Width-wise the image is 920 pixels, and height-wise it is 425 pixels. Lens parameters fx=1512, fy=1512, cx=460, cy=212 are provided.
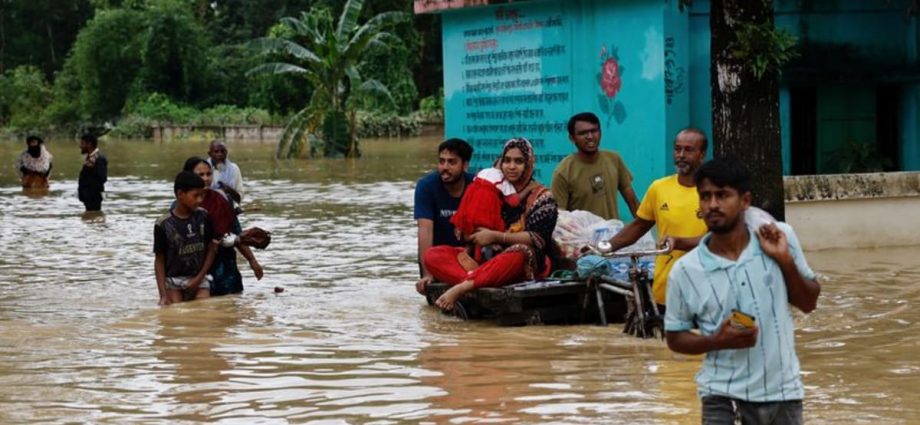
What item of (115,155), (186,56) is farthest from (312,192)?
(186,56)

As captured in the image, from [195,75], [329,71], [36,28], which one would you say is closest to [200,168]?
[329,71]

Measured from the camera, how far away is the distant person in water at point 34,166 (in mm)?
27750

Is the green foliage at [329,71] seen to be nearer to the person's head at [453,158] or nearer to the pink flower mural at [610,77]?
the pink flower mural at [610,77]

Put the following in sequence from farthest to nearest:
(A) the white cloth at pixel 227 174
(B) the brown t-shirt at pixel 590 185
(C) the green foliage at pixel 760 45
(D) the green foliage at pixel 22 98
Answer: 1. (D) the green foliage at pixel 22 98
2. (A) the white cloth at pixel 227 174
3. (C) the green foliage at pixel 760 45
4. (B) the brown t-shirt at pixel 590 185

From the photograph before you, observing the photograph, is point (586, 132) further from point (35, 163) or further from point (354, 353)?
point (35, 163)

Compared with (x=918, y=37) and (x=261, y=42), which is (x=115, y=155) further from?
(x=918, y=37)

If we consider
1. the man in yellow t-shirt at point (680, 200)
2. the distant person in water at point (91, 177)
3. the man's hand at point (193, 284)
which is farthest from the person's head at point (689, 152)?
the distant person in water at point (91, 177)

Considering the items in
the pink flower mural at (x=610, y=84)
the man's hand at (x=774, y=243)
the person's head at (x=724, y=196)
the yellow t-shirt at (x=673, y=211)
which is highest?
the pink flower mural at (x=610, y=84)

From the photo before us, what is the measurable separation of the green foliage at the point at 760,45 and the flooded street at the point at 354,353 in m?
1.88

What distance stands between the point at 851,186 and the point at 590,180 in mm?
4801

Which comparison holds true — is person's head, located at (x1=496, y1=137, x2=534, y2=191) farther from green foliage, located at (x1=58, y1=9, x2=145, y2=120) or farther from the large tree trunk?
green foliage, located at (x1=58, y1=9, x2=145, y2=120)

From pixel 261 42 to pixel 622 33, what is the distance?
79.9 feet

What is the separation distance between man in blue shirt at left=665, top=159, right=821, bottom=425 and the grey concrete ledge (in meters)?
A: 9.60

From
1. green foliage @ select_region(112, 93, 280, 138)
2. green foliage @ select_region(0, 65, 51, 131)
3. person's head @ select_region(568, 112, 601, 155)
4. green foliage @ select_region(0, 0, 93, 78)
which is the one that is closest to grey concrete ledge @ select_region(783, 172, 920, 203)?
person's head @ select_region(568, 112, 601, 155)
